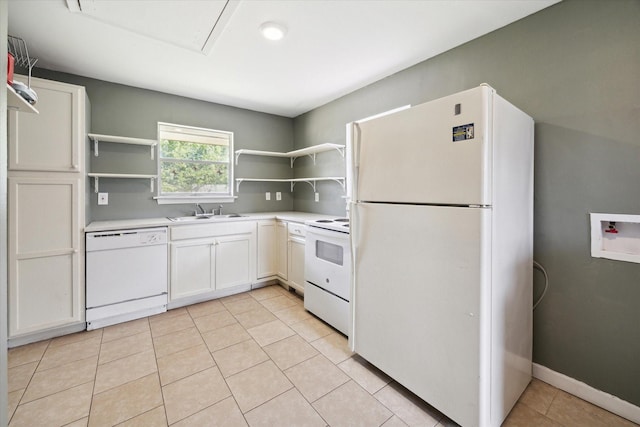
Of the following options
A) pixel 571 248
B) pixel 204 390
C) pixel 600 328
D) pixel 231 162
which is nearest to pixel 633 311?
pixel 600 328

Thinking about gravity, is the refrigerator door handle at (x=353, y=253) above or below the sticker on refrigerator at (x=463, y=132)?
below

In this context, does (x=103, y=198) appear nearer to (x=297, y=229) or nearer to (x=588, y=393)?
(x=297, y=229)

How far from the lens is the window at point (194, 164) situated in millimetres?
3305

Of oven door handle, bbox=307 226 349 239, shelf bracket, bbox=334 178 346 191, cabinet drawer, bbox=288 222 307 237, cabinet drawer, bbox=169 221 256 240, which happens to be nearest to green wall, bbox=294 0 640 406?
oven door handle, bbox=307 226 349 239

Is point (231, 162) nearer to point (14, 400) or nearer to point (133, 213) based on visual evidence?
point (133, 213)

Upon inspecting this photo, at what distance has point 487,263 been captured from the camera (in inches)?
50.7

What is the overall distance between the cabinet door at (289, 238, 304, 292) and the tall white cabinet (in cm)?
192

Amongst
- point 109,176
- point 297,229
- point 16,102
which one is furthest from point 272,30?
point 109,176

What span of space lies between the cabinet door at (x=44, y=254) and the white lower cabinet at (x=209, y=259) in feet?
2.48

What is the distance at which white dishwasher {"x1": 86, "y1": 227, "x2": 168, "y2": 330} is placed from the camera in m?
2.44

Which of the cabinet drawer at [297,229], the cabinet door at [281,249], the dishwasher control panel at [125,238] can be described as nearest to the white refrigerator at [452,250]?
the cabinet drawer at [297,229]

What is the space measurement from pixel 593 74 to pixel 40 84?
151 inches

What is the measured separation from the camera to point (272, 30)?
6.58 feet

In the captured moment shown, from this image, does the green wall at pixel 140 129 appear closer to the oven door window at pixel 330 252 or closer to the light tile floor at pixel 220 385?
the light tile floor at pixel 220 385
